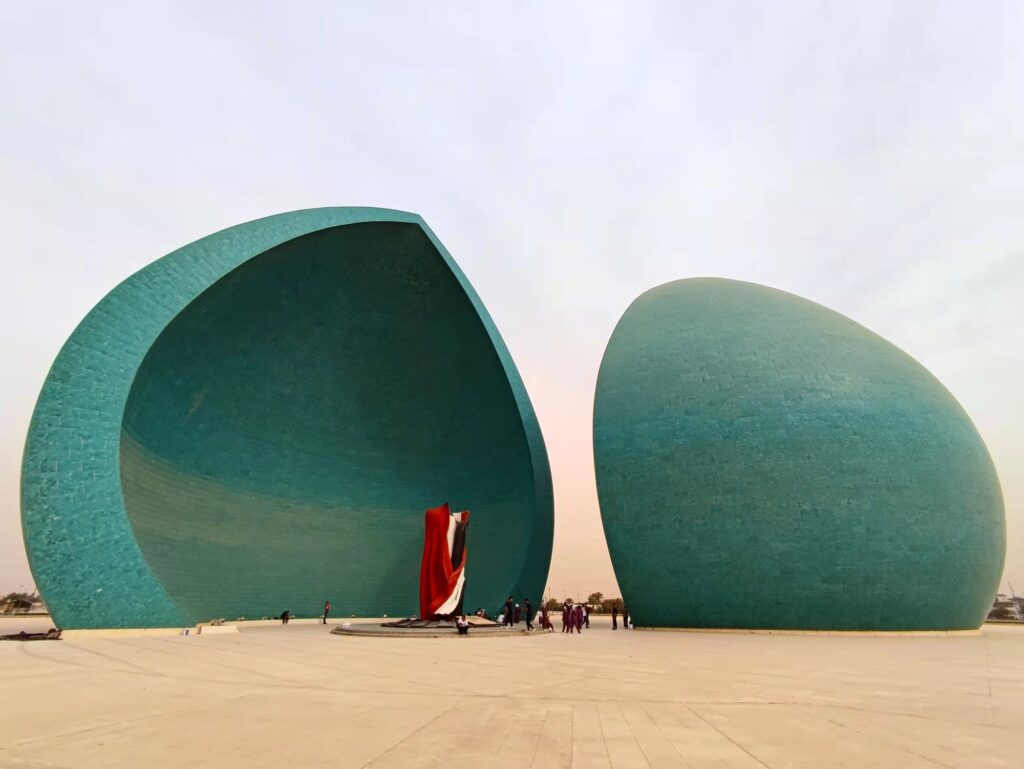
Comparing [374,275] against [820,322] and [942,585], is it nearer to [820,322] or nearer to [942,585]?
[820,322]

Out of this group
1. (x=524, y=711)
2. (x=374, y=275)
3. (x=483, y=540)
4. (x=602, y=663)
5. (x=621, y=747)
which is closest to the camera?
(x=621, y=747)

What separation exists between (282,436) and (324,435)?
4.42 feet

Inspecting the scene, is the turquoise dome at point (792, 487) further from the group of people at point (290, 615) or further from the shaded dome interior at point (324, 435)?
the group of people at point (290, 615)

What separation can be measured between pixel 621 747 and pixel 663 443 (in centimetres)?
1237

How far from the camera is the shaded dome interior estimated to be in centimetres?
1588

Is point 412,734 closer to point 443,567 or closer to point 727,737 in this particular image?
point 727,737

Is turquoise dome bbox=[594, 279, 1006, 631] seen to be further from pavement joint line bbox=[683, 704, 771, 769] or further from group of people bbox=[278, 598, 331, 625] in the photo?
pavement joint line bbox=[683, 704, 771, 769]

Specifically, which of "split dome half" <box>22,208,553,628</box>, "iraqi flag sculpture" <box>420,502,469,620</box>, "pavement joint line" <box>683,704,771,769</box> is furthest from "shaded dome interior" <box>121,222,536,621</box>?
"pavement joint line" <box>683,704,771,769</box>

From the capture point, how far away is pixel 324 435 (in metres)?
19.8

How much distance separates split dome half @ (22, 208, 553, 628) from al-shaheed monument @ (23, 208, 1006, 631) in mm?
65

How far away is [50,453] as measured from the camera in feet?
37.6

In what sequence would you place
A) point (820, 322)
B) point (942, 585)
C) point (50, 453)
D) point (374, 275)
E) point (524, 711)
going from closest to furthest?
point (524, 711)
point (50, 453)
point (942, 585)
point (820, 322)
point (374, 275)

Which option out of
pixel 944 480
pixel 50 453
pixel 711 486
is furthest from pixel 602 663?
pixel 944 480

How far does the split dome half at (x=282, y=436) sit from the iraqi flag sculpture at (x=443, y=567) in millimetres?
4849
